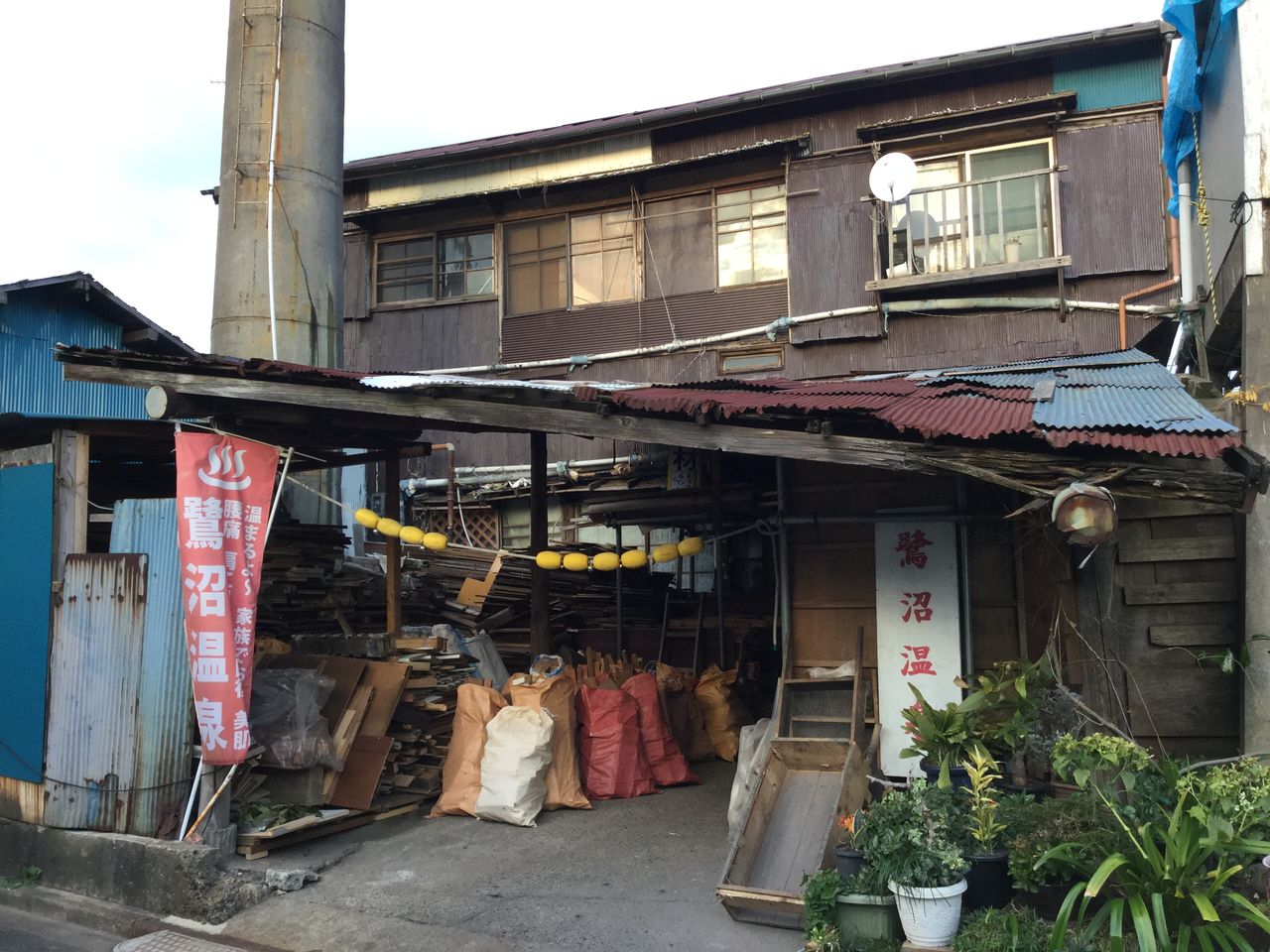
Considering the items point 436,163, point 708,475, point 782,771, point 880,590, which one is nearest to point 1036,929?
point 782,771

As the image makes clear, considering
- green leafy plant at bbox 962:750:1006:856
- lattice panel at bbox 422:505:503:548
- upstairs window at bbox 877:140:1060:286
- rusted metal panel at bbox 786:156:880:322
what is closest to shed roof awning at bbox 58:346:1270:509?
green leafy plant at bbox 962:750:1006:856

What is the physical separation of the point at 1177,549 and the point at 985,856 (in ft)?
11.5

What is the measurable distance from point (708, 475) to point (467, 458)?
6.44 metres

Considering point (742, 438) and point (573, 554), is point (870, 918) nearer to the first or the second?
point (742, 438)

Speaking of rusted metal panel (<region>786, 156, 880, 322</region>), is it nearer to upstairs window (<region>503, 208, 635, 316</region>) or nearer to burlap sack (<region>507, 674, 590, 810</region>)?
upstairs window (<region>503, 208, 635, 316</region>)

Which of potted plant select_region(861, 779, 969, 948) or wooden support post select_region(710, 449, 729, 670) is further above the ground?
wooden support post select_region(710, 449, 729, 670)

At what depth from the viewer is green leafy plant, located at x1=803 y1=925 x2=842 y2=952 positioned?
5520 millimetres

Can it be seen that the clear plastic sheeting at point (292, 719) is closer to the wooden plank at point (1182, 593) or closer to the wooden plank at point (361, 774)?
the wooden plank at point (361, 774)

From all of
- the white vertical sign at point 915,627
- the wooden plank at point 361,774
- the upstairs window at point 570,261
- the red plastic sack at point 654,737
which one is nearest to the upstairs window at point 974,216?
the upstairs window at point 570,261

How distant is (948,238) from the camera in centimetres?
1408

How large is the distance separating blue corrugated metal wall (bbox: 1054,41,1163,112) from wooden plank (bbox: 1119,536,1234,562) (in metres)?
8.57

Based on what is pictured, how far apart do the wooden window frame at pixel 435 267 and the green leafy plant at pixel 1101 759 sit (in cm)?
1360

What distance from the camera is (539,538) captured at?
10.7 m

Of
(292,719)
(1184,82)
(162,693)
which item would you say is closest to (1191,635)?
(1184,82)
